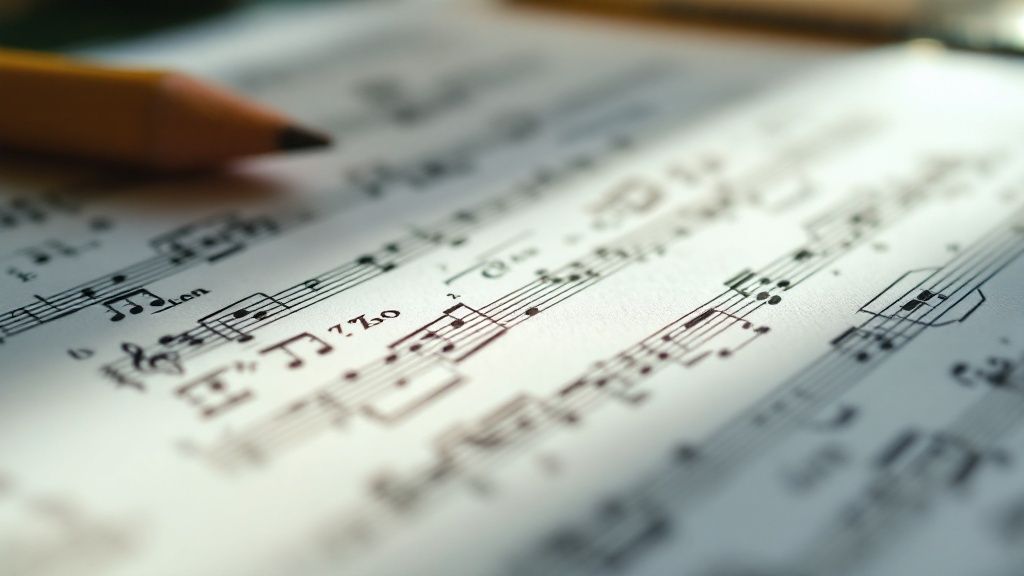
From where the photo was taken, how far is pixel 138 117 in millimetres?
695

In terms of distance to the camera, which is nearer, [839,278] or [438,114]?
[839,278]

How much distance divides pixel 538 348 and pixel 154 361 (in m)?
0.20

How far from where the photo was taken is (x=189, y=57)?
1054mm

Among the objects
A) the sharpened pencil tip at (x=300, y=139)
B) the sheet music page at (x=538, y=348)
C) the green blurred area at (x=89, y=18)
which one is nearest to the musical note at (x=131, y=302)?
the sheet music page at (x=538, y=348)

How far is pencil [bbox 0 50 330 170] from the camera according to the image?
69cm

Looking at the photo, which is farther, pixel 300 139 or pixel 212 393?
pixel 300 139

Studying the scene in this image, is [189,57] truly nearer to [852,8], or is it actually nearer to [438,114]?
[438,114]

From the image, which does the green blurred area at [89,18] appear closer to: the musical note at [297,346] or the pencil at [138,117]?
the pencil at [138,117]

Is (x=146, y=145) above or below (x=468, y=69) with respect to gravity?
below

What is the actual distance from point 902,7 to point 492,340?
0.76 meters

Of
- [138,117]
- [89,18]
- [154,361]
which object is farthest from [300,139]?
[89,18]

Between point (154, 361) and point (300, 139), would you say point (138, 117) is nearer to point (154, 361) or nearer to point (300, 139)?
point (300, 139)

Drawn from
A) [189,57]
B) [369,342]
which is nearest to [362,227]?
[369,342]

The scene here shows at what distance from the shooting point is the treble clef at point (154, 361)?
49cm
